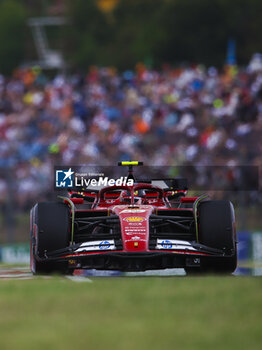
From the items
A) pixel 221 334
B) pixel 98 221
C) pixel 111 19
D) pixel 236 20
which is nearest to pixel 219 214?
pixel 98 221

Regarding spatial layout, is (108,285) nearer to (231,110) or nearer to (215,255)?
(215,255)

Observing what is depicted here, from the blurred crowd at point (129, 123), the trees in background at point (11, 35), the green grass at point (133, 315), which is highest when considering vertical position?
the trees in background at point (11, 35)

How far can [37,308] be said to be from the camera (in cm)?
593

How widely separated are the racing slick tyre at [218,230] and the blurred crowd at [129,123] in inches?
255

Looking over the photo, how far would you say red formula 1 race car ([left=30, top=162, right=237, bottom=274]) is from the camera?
344 inches

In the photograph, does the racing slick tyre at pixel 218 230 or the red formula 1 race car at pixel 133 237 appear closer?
the red formula 1 race car at pixel 133 237

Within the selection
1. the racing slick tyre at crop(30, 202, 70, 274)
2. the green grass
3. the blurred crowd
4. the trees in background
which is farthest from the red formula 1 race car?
the trees in background

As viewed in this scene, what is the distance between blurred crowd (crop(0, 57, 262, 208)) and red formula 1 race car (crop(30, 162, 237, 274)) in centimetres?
635

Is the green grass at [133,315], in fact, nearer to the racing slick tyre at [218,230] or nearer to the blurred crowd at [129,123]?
the racing slick tyre at [218,230]

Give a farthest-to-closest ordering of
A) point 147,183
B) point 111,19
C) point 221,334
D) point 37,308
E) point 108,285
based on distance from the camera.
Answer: point 111,19, point 147,183, point 108,285, point 37,308, point 221,334

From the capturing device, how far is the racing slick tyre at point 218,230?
356 inches

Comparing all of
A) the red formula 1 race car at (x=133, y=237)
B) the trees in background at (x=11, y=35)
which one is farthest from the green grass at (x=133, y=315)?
the trees in background at (x=11, y=35)

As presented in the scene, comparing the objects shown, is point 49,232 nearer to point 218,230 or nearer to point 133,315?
point 218,230

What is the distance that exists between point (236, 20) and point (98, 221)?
4298cm
